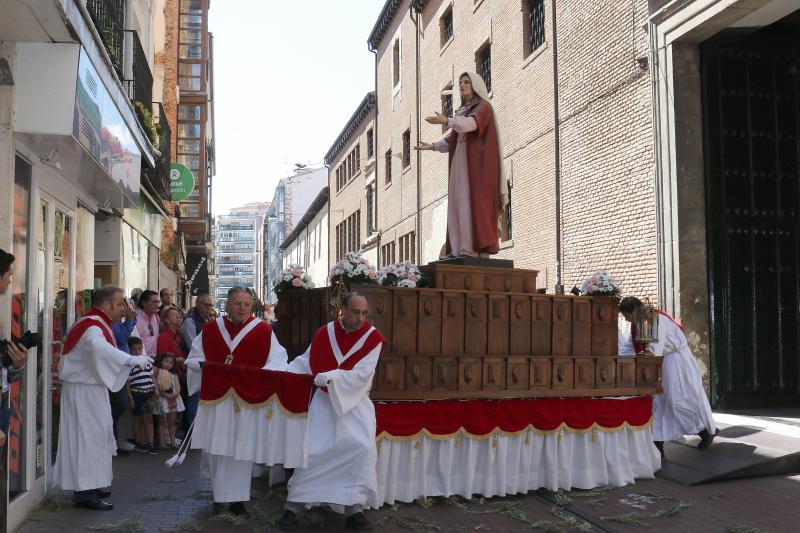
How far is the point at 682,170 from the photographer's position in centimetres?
1184

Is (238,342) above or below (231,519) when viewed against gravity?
above

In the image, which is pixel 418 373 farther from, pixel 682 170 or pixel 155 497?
pixel 682 170

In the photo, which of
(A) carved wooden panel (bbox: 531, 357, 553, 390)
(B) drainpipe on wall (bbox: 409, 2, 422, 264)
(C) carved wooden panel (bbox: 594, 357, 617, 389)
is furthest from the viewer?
(B) drainpipe on wall (bbox: 409, 2, 422, 264)

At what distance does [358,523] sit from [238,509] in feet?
3.49

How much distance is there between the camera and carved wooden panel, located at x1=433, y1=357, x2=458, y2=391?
Answer: 23.6 feet

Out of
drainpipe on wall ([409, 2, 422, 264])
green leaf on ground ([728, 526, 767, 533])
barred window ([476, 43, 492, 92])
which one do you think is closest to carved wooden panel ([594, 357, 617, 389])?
green leaf on ground ([728, 526, 767, 533])

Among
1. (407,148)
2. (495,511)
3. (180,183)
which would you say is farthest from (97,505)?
(407,148)

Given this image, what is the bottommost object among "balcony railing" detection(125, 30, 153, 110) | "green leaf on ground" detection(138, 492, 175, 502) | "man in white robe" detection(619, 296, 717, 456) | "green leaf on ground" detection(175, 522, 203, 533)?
"green leaf on ground" detection(138, 492, 175, 502)

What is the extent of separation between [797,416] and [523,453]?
577cm

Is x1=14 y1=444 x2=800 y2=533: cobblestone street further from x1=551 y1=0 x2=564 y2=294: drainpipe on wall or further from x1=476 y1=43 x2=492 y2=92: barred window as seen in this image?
x1=476 y1=43 x2=492 y2=92: barred window

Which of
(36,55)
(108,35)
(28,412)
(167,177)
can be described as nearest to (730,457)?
(28,412)

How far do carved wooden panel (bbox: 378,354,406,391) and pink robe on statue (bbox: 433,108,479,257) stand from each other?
1982 millimetres

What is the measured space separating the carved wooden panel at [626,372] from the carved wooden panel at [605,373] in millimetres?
71

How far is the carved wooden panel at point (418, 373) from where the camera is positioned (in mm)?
7062
